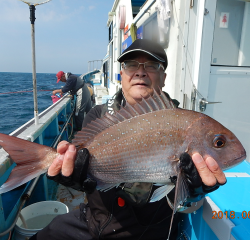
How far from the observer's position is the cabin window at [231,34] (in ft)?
9.75

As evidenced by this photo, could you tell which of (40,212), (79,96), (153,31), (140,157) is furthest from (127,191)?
→ (79,96)

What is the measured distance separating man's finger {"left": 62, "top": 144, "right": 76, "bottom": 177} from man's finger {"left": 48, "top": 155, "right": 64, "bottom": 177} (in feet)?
0.10

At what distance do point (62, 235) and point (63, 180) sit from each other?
875 millimetres

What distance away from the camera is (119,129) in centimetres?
156

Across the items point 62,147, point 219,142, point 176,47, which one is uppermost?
point 176,47

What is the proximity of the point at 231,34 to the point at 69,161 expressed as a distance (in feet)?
10.1

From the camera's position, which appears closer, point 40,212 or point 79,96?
point 40,212

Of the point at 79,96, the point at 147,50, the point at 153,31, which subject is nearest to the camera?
the point at 147,50

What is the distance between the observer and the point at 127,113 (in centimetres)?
161

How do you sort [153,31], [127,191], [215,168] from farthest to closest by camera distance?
1. [153,31]
2. [127,191]
3. [215,168]

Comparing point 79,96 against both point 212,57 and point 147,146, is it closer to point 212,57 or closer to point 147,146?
point 212,57

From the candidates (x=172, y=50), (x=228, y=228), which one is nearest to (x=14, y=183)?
(x=228, y=228)

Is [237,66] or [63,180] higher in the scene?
[237,66]

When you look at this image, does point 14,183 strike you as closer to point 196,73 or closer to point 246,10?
point 196,73
